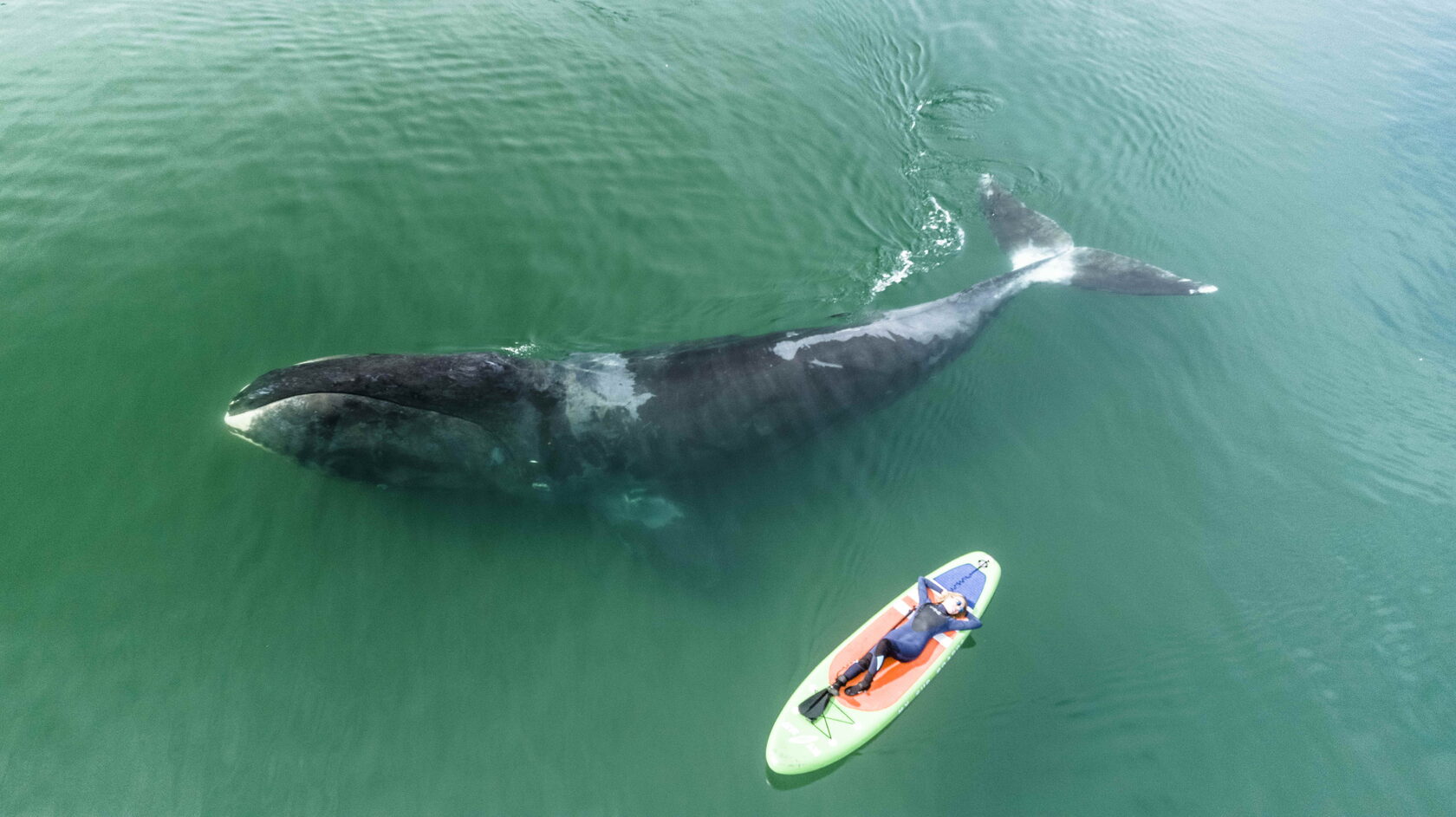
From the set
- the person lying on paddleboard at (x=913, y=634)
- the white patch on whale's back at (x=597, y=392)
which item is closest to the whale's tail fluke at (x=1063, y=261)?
the person lying on paddleboard at (x=913, y=634)

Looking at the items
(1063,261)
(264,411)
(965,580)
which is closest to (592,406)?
(264,411)

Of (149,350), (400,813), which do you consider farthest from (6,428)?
(400,813)

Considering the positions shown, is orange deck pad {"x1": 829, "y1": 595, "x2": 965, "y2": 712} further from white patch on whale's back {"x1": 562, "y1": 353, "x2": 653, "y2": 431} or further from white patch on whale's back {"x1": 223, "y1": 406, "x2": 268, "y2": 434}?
white patch on whale's back {"x1": 223, "y1": 406, "x2": 268, "y2": 434}

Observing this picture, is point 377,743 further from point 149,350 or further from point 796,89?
point 796,89

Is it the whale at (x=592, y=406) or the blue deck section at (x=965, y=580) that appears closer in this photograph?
the whale at (x=592, y=406)

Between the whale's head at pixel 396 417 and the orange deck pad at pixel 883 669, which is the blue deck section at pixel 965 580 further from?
the whale's head at pixel 396 417

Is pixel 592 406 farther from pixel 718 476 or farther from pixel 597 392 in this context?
pixel 718 476
